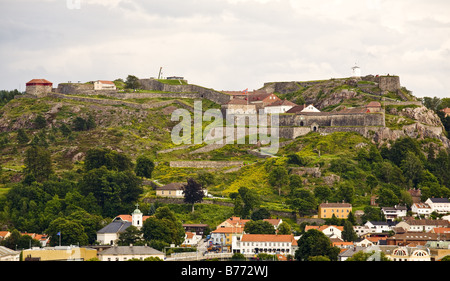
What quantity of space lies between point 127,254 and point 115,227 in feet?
35.6

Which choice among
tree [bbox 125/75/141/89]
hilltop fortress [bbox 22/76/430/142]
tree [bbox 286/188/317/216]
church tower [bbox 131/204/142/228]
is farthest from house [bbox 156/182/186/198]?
tree [bbox 125/75/141/89]

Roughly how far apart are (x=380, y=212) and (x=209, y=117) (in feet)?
139

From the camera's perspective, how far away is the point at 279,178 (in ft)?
349

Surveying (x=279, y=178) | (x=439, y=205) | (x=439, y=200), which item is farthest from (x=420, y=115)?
(x=279, y=178)

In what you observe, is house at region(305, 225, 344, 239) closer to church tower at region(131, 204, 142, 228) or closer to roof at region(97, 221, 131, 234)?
church tower at region(131, 204, 142, 228)

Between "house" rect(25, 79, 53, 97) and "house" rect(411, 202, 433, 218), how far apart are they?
70918 millimetres

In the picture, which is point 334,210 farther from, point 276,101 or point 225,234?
point 276,101

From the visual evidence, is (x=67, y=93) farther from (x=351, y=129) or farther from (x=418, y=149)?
(x=418, y=149)

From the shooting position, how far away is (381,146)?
118 m

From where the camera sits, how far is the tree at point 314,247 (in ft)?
275

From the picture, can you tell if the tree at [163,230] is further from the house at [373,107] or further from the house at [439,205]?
the house at [373,107]
